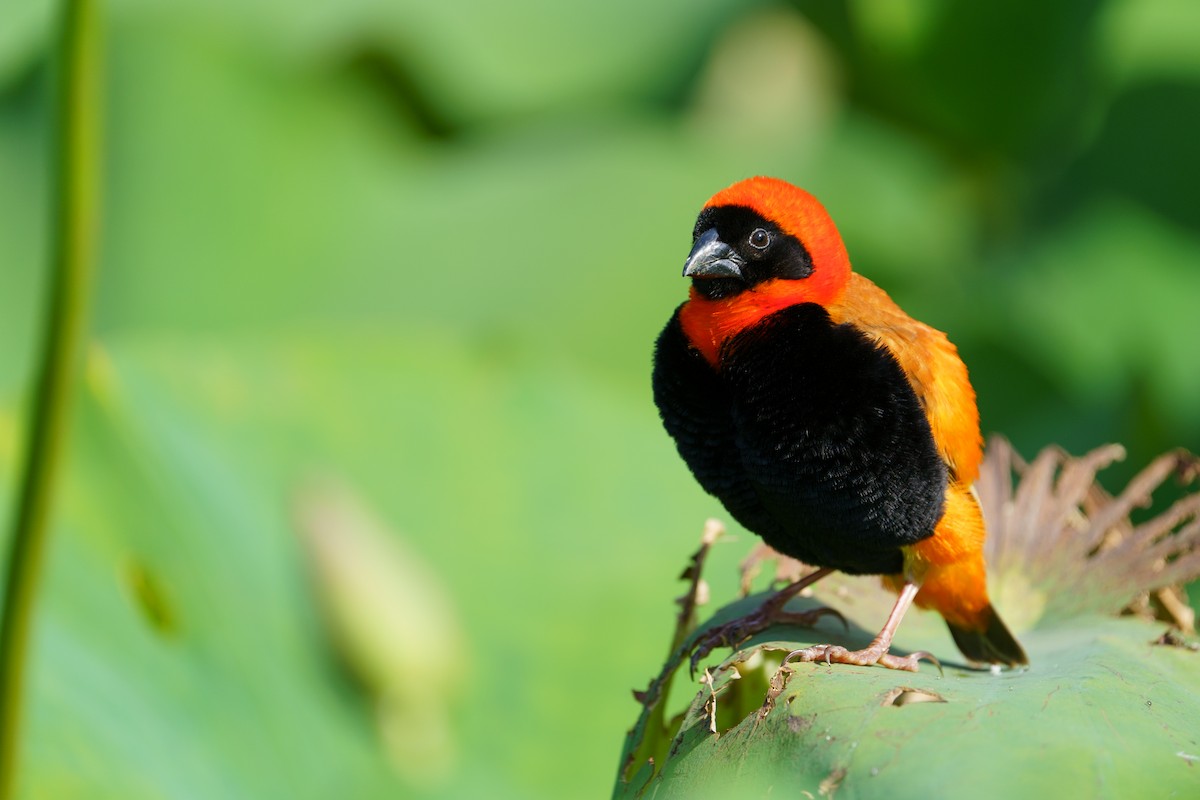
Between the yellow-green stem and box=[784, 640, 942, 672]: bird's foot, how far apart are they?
3.21ft

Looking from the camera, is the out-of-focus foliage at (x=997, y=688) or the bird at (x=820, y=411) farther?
the bird at (x=820, y=411)

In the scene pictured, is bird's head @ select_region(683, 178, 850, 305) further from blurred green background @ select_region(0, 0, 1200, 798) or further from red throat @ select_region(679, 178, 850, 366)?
blurred green background @ select_region(0, 0, 1200, 798)

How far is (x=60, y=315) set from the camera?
180 cm

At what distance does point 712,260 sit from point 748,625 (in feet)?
1.57

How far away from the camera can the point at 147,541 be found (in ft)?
10.00

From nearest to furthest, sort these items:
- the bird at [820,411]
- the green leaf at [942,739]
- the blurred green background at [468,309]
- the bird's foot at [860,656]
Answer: the green leaf at [942,739]
the bird's foot at [860,656]
the bird at [820,411]
the blurred green background at [468,309]

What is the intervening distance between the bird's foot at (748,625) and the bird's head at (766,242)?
0.41 metres

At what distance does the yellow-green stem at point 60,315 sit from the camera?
5.69 feet

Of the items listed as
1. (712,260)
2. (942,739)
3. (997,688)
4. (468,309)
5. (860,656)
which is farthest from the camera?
(468,309)

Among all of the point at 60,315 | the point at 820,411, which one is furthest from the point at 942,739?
the point at 60,315

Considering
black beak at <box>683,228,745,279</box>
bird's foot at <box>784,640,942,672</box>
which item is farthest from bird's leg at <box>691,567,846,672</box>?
black beak at <box>683,228,745,279</box>

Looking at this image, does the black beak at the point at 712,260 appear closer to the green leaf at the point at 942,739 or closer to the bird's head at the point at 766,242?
the bird's head at the point at 766,242

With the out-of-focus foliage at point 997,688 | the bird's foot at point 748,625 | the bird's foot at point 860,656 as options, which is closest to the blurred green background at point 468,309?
the out-of-focus foliage at point 997,688

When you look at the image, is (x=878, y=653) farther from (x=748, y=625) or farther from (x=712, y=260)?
(x=712, y=260)
